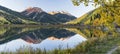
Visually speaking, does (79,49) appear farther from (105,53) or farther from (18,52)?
(18,52)

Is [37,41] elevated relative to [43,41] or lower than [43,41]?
lower

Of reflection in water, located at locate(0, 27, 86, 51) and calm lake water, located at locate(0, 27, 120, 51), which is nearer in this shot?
calm lake water, located at locate(0, 27, 120, 51)

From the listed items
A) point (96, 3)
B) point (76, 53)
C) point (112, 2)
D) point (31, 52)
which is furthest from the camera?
point (76, 53)

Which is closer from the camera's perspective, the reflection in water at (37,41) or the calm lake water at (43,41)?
the calm lake water at (43,41)

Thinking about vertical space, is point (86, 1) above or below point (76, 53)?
above

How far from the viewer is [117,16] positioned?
17875mm

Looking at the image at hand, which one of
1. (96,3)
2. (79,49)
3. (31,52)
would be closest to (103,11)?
(96,3)

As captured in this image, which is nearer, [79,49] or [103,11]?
[103,11]

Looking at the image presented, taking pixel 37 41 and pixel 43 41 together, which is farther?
pixel 37 41

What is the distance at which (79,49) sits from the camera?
35625mm

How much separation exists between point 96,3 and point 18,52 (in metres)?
16.3

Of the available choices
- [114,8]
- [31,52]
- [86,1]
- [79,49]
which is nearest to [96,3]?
[86,1]

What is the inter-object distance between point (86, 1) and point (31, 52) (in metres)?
15.0

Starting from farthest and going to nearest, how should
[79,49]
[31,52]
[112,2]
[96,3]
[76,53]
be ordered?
[79,49]
[76,53]
[31,52]
[112,2]
[96,3]
